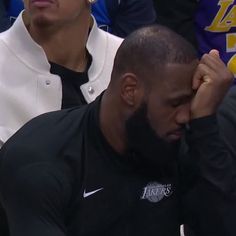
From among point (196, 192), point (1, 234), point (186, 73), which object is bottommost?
point (1, 234)

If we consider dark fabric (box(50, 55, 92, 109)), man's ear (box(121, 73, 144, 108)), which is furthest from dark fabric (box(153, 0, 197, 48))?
man's ear (box(121, 73, 144, 108))

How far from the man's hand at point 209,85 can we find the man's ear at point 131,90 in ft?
0.41

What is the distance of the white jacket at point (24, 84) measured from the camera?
2.21 m

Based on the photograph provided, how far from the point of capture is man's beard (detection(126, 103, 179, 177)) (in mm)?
1837

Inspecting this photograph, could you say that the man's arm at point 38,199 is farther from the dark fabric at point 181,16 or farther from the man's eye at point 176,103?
the dark fabric at point 181,16

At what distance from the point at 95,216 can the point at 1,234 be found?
1.14 feet

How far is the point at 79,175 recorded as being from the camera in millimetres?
1815

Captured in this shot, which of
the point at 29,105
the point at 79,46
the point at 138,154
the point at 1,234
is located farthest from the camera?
the point at 79,46

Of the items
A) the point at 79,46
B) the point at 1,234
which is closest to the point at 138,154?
the point at 1,234

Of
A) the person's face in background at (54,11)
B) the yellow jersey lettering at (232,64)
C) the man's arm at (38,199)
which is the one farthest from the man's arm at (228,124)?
the yellow jersey lettering at (232,64)

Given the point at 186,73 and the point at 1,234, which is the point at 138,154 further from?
the point at 1,234

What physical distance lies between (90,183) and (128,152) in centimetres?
11

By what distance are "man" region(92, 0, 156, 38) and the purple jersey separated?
0.25m

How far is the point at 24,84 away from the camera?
226 centimetres
